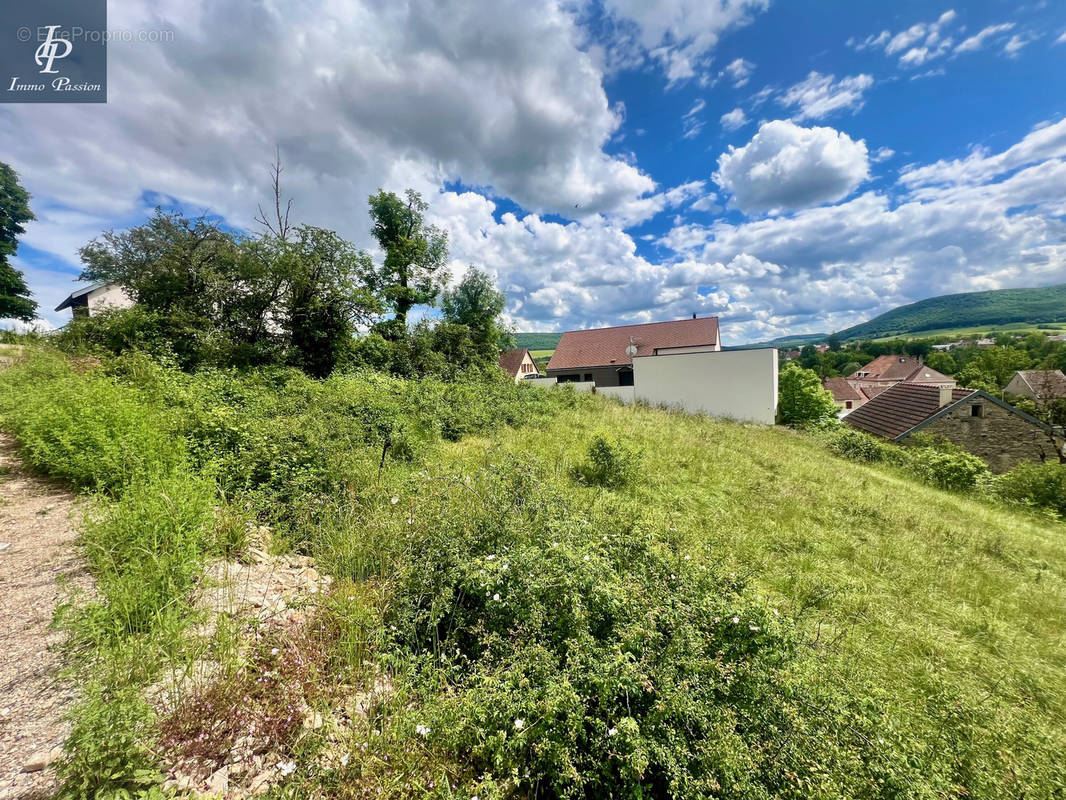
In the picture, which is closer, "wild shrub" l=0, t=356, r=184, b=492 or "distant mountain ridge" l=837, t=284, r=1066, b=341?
"wild shrub" l=0, t=356, r=184, b=492

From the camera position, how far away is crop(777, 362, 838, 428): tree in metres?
17.3

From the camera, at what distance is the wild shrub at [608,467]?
6.04 meters

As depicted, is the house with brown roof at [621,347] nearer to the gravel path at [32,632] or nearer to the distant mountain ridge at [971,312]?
the gravel path at [32,632]

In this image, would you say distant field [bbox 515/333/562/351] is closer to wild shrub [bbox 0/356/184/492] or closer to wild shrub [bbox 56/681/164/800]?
wild shrub [bbox 0/356/184/492]

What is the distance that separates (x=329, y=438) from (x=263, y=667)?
367cm

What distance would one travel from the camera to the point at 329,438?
537cm

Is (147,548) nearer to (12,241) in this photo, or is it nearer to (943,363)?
(12,241)

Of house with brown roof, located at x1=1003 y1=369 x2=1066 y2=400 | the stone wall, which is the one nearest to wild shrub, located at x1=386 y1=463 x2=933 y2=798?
the stone wall

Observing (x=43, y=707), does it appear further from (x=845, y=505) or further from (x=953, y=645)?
(x=845, y=505)

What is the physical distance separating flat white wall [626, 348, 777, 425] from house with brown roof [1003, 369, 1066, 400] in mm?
32916

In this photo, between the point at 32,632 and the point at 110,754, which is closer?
the point at 110,754

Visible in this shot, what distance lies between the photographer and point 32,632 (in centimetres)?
213

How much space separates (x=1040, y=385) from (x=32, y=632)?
176 feet

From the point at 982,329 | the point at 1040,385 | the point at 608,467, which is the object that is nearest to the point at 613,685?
the point at 608,467
